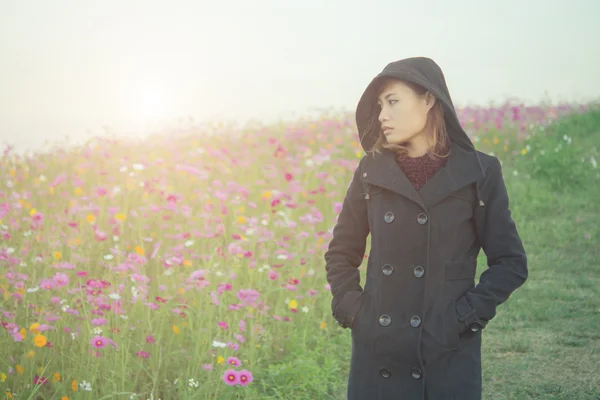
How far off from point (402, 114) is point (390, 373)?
2.92 ft

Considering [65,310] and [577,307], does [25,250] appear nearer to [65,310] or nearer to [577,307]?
[65,310]

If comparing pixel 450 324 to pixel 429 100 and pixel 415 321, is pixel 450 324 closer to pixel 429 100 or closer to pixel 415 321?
pixel 415 321

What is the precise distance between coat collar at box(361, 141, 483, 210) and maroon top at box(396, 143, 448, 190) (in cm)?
3

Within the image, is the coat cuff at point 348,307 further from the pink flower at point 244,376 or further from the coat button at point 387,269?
the pink flower at point 244,376

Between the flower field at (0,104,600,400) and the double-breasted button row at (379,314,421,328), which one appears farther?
the flower field at (0,104,600,400)

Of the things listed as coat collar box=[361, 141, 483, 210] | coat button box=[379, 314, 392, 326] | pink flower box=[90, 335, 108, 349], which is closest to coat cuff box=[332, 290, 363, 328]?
coat button box=[379, 314, 392, 326]

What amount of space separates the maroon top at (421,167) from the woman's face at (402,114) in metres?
0.08

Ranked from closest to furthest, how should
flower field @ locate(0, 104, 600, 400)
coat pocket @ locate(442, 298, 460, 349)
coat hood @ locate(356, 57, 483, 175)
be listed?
coat pocket @ locate(442, 298, 460, 349) → coat hood @ locate(356, 57, 483, 175) → flower field @ locate(0, 104, 600, 400)

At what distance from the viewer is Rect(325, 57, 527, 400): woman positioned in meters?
2.28

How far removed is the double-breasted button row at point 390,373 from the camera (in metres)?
2.30

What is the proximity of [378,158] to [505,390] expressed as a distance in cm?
234

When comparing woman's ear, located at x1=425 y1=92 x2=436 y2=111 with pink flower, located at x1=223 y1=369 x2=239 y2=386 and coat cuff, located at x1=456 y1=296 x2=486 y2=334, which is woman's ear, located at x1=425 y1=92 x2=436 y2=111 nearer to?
coat cuff, located at x1=456 y1=296 x2=486 y2=334

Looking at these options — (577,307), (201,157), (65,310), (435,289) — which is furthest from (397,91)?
(201,157)

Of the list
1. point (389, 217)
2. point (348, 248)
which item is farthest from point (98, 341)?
point (389, 217)
